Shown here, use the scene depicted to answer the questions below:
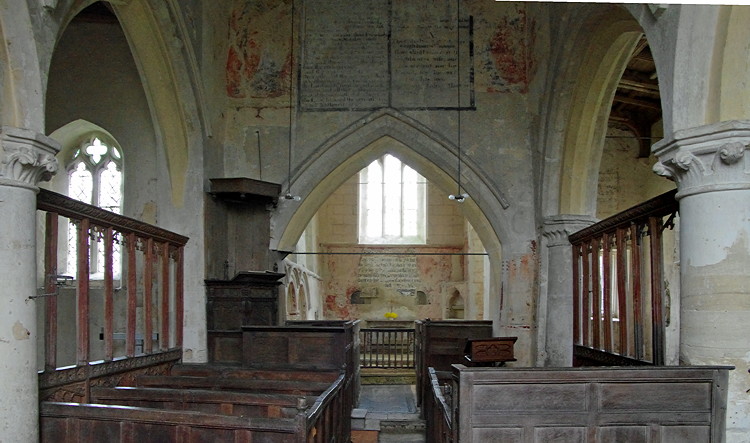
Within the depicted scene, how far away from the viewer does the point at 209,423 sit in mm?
4629

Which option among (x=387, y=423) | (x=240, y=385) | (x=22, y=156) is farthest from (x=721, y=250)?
(x=387, y=423)

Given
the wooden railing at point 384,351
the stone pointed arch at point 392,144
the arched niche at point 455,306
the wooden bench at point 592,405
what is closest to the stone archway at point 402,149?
the stone pointed arch at point 392,144

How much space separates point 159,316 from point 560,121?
17.7 ft

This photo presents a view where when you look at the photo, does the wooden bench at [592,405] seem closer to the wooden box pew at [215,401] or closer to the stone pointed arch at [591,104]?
the wooden box pew at [215,401]

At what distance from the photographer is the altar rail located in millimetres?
Result: 5816

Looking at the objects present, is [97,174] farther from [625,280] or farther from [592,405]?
[592,405]

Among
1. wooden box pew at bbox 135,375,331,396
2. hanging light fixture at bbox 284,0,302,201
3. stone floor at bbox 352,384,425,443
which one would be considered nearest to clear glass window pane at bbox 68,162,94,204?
hanging light fixture at bbox 284,0,302,201

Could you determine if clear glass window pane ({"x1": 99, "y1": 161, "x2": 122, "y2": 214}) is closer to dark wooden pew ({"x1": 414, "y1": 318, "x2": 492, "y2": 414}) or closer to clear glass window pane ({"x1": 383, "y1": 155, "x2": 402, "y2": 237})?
dark wooden pew ({"x1": 414, "y1": 318, "x2": 492, "y2": 414})

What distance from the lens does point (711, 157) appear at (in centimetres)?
453

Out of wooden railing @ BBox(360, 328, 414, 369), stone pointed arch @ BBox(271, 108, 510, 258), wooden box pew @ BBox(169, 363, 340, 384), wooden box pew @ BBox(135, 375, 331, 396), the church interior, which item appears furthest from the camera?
wooden railing @ BBox(360, 328, 414, 369)

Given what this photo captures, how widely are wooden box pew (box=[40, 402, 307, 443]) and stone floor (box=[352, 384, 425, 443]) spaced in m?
4.58

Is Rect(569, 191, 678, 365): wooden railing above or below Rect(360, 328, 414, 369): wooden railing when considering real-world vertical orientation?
above

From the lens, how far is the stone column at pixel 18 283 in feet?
15.4

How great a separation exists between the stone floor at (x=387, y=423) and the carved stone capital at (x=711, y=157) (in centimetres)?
559
